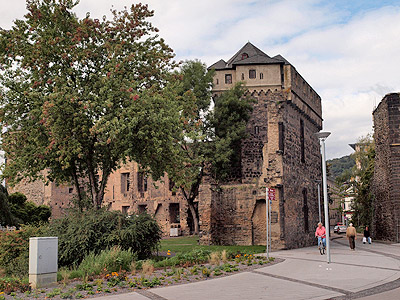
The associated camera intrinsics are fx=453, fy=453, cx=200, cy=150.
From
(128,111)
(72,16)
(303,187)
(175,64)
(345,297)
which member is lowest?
(345,297)

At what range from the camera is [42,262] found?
11320 millimetres

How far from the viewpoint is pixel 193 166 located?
32844mm

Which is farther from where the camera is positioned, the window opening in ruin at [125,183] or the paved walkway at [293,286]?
the window opening in ruin at [125,183]

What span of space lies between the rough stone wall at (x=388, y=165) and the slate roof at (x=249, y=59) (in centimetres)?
851

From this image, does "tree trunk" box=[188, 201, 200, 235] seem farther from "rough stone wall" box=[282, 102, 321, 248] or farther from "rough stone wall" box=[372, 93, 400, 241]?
"rough stone wall" box=[372, 93, 400, 241]

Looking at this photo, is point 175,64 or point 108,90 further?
point 175,64

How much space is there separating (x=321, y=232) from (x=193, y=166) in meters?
13.3

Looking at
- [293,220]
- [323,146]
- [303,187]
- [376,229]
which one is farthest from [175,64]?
[376,229]

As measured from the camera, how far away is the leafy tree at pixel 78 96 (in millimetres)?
17314

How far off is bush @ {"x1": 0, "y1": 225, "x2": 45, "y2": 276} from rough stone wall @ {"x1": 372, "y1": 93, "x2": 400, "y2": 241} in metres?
24.7

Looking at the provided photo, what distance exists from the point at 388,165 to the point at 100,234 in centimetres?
2420

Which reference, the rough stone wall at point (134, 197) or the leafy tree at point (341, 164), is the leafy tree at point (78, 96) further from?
the leafy tree at point (341, 164)

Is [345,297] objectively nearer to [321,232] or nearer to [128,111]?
[128,111]

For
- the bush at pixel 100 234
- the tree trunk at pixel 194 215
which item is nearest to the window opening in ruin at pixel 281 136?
the tree trunk at pixel 194 215
